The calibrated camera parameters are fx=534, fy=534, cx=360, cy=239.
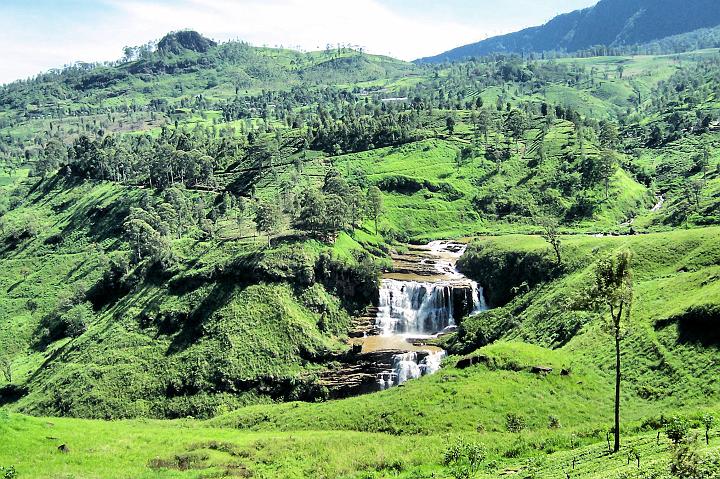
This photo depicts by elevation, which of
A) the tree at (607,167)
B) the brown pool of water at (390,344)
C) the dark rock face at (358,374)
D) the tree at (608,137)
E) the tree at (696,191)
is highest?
the tree at (608,137)

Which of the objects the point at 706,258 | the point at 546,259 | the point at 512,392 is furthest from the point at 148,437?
the point at 706,258

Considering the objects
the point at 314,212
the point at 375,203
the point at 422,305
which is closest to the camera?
the point at 422,305

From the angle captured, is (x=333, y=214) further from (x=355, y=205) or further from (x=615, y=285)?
(x=615, y=285)

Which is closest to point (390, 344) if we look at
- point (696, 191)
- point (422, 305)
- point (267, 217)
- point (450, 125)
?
point (422, 305)

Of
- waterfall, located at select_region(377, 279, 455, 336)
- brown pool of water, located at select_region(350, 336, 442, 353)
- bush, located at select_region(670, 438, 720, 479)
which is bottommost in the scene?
brown pool of water, located at select_region(350, 336, 442, 353)

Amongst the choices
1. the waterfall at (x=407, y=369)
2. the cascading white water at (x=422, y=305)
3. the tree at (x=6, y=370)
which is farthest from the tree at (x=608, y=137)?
the tree at (x=6, y=370)

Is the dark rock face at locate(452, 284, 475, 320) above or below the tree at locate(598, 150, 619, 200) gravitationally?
below

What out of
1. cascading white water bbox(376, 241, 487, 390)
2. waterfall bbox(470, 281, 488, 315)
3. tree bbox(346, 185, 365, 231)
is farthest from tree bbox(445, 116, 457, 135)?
waterfall bbox(470, 281, 488, 315)

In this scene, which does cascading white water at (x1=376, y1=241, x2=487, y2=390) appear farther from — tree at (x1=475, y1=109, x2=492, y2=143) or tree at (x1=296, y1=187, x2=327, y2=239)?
tree at (x1=475, y1=109, x2=492, y2=143)

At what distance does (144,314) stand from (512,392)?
6690cm

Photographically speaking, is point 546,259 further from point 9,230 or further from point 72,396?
point 9,230

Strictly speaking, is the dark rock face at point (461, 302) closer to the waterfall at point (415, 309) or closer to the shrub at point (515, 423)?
the waterfall at point (415, 309)

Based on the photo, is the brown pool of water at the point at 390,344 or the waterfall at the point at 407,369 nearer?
the waterfall at the point at 407,369

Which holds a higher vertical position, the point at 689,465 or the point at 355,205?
the point at 355,205
